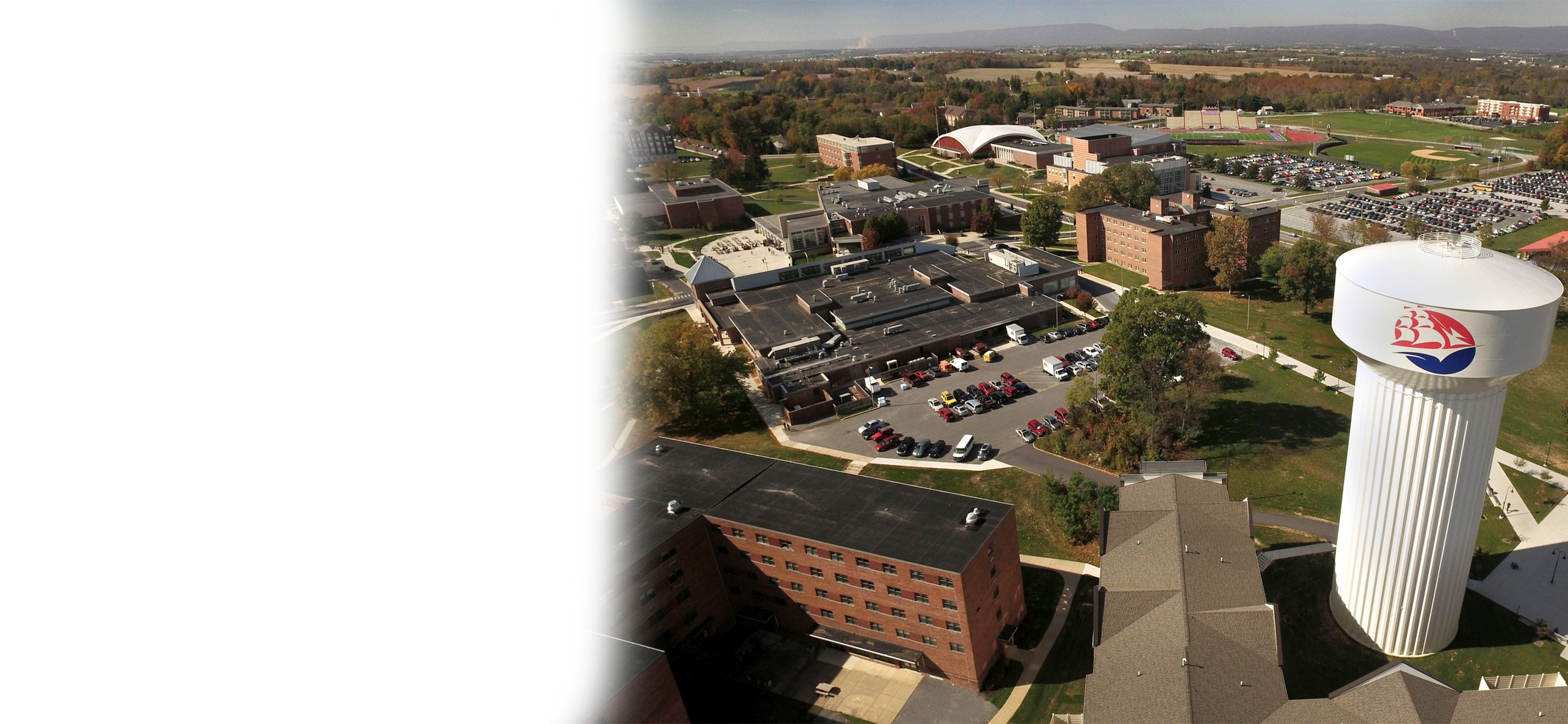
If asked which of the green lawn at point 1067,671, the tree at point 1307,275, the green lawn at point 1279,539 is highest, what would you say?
the tree at point 1307,275

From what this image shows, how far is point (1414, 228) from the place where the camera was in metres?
75.1

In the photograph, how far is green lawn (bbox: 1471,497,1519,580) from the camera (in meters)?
30.2

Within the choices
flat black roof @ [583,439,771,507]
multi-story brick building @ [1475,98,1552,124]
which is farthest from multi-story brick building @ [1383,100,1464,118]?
flat black roof @ [583,439,771,507]

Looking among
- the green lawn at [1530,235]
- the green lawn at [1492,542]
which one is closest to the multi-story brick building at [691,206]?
the green lawn at [1492,542]

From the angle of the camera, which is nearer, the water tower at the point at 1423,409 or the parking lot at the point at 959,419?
the water tower at the point at 1423,409

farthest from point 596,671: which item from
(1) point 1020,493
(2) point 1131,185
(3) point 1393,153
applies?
(3) point 1393,153

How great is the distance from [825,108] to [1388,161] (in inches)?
3860

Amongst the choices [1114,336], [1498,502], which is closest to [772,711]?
[1114,336]

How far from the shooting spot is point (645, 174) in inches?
4611

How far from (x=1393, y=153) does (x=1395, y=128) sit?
29.2 metres

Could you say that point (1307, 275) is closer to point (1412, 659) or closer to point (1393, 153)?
point (1412, 659)

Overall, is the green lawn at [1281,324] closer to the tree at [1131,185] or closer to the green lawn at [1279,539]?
the green lawn at [1279,539]

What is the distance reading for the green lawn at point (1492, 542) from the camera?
30172mm

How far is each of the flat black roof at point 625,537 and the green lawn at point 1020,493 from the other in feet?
44.7
